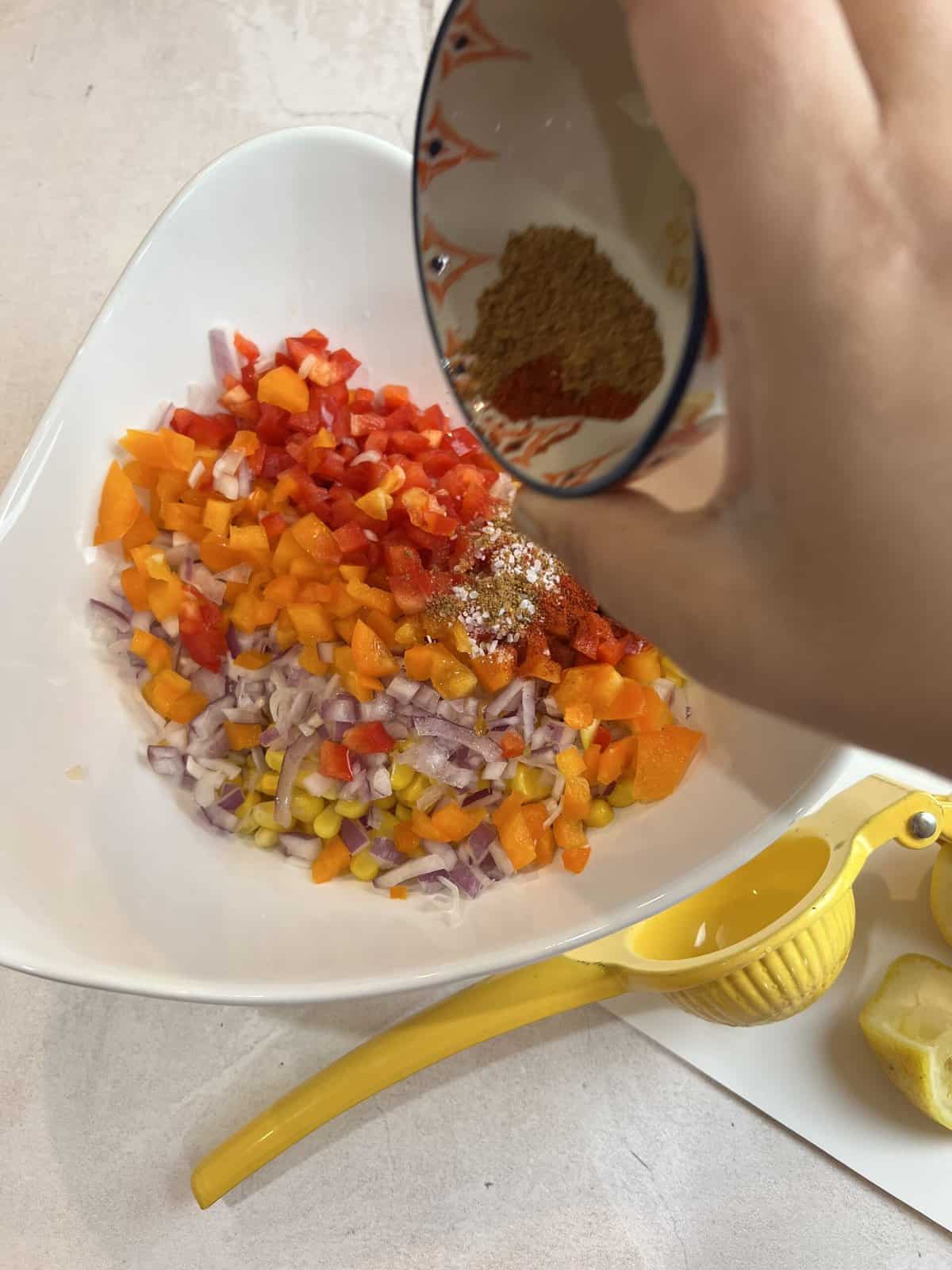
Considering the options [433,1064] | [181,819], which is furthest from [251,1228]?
[181,819]

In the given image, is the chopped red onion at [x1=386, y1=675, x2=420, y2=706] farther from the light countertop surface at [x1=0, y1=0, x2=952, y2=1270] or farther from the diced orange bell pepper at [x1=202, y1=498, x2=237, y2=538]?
the light countertop surface at [x1=0, y1=0, x2=952, y2=1270]

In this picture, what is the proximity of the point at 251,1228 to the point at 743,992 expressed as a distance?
28.6 inches

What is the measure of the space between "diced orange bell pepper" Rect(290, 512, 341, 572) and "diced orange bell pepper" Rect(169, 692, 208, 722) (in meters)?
0.23

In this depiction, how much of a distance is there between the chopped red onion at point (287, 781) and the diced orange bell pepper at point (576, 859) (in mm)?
334

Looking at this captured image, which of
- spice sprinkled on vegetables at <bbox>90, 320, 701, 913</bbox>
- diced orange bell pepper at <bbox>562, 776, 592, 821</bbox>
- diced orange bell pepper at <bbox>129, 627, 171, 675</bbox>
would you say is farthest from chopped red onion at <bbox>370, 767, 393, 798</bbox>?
diced orange bell pepper at <bbox>129, 627, 171, 675</bbox>

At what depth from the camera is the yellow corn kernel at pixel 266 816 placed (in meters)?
1.08

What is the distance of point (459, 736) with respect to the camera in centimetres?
105

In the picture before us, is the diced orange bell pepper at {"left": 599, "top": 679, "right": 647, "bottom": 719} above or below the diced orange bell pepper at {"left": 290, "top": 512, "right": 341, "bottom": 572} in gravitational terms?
above

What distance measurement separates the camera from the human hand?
40 centimetres

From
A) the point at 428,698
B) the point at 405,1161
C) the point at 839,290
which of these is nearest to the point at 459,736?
the point at 428,698

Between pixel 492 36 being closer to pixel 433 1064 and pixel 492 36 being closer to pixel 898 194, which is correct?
pixel 898 194

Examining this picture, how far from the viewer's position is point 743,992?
102cm

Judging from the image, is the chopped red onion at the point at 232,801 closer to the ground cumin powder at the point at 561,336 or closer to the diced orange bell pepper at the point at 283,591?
the diced orange bell pepper at the point at 283,591

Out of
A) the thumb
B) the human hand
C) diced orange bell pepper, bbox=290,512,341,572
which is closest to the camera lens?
the human hand
